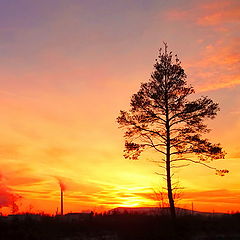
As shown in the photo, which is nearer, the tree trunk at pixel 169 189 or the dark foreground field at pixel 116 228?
the dark foreground field at pixel 116 228

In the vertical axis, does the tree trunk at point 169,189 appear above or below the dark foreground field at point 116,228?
above

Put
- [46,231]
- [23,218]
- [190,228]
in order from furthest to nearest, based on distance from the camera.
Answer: [190,228] < [23,218] < [46,231]

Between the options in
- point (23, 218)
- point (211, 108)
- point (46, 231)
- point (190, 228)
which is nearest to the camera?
point (46, 231)

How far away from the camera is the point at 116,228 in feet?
83.7

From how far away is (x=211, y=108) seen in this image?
3038 centimetres

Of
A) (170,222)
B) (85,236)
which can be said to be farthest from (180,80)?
(85,236)

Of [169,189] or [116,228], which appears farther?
[169,189]

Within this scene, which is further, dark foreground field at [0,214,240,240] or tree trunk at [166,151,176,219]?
tree trunk at [166,151,176,219]

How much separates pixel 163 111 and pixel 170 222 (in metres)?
8.23

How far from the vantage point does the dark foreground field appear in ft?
75.6

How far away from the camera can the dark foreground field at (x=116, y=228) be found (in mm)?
23047

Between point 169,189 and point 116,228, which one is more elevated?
point 169,189

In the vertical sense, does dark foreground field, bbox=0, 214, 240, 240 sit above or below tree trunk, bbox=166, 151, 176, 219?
below

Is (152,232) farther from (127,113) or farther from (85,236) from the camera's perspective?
(127,113)
